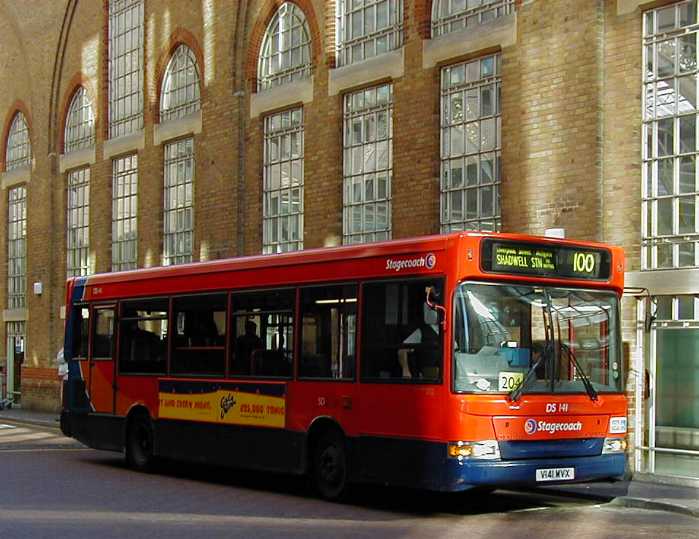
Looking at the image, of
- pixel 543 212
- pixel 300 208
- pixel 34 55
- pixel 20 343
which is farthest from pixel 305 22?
pixel 20 343

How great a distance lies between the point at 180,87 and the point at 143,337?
10857 mm

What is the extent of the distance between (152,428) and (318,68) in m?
8.02

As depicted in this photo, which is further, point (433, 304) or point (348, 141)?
point (348, 141)

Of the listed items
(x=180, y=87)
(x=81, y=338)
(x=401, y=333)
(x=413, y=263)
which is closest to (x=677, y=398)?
(x=401, y=333)

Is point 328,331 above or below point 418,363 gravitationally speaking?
above

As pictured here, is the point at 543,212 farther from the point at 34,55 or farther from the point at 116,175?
the point at 34,55

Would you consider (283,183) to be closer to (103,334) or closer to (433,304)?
(103,334)

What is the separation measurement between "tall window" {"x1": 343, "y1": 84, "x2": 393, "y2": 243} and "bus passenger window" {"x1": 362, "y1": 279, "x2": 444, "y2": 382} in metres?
7.70

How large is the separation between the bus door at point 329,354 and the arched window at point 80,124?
18044mm

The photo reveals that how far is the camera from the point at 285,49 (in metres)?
23.9

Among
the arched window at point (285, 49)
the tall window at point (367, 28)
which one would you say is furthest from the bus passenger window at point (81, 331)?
the arched window at point (285, 49)

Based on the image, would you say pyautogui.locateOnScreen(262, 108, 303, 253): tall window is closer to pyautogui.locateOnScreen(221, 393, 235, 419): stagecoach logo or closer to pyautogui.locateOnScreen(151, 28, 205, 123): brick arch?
pyautogui.locateOnScreen(151, 28, 205, 123): brick arch

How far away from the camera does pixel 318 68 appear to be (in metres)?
22.6

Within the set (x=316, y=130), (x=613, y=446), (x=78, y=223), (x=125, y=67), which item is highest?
(x=125, y=67)
